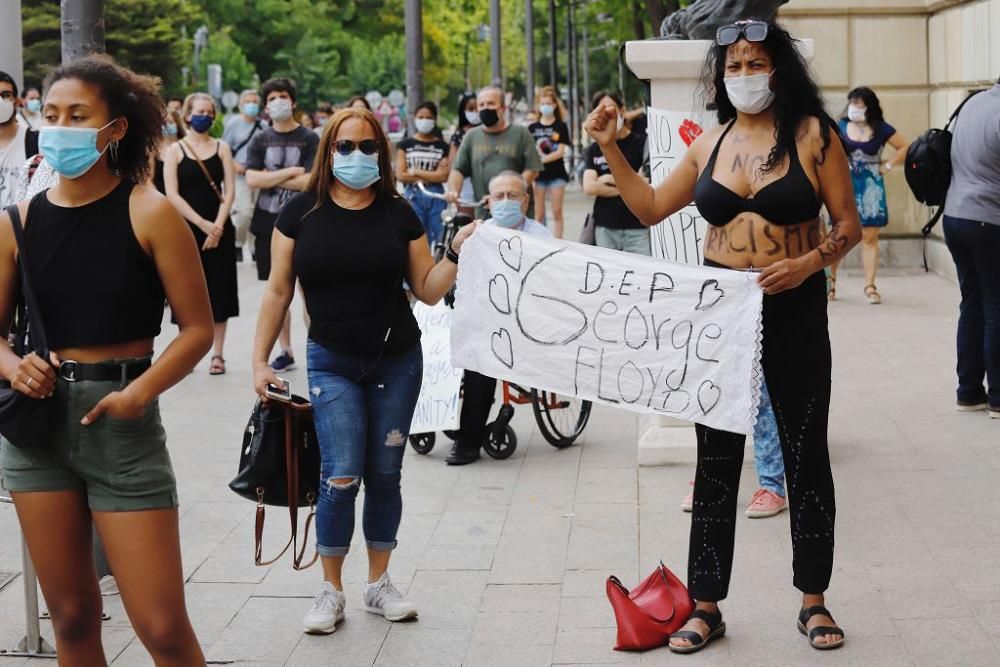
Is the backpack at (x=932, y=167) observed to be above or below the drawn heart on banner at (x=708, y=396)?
above

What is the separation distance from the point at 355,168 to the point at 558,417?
359 centimetres

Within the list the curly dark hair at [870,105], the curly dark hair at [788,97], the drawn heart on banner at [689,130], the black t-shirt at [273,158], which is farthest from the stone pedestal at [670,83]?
the curly dark hair at [870,105]

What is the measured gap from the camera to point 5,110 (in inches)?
348

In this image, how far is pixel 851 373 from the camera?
420 inches

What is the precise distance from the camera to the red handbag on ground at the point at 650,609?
5344 mm

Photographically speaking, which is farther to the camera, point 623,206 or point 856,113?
point 856,113

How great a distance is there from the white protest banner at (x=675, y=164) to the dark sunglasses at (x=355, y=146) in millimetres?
2607

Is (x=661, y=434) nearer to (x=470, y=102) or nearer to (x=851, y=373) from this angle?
(x=851, y=373)

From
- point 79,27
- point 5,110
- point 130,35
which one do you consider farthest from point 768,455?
point 130,35

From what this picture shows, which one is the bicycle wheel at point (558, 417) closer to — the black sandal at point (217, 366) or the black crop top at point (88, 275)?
the black sandal at point (217, 366)

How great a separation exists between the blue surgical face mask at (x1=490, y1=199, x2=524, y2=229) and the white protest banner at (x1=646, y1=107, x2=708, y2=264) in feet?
3.46

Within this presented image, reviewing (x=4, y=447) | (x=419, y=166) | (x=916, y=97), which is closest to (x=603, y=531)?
(x=4, y=447)

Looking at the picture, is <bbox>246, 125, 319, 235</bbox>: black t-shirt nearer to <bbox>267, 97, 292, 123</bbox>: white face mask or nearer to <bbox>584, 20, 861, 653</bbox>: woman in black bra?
<bbox>267, 97, 292, 123</bbox>: white face mask

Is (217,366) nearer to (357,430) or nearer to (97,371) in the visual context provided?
(357,430)
